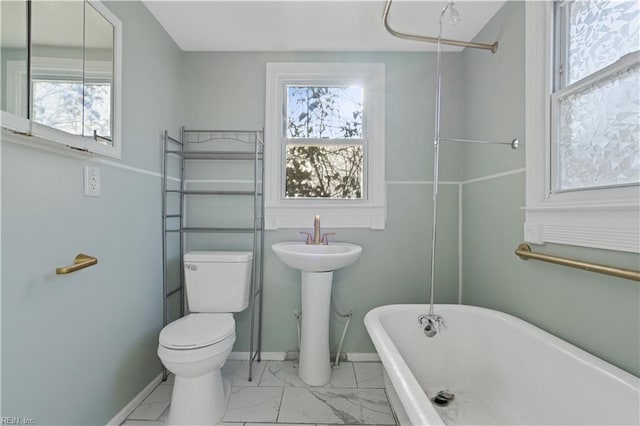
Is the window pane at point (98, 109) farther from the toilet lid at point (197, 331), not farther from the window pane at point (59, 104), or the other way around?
the toilet lid at point (197, 331)

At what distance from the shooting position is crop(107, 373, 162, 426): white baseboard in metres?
1.33

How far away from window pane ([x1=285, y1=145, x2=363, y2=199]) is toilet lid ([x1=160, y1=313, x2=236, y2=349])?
98 centimetres

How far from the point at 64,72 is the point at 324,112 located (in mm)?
1470

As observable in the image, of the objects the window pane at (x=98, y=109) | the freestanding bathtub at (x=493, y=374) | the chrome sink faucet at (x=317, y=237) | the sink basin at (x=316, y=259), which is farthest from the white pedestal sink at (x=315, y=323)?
the window pane at (x=98, y=109)

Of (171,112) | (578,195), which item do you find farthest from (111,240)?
(578,195)

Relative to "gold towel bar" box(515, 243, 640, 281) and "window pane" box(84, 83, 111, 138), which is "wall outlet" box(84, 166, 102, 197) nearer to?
"window pane" box(84, 83, 111, 138)

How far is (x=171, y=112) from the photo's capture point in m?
1.85

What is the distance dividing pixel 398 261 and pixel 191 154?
1674 millimetres

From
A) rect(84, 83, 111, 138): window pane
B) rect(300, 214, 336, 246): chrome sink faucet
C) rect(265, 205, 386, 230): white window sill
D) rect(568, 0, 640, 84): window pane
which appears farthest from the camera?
rect(265, 205, 386, 230): white window sill

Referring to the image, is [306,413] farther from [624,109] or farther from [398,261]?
[624,109]

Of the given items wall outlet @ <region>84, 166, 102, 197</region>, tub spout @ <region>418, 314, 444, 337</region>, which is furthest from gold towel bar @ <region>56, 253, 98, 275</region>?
tub spout @ <region>418, 314, 444, 337</region>

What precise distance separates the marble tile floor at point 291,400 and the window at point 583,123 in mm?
1246

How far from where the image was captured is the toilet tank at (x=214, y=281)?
174 centimetres

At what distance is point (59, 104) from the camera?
1.03 meters
